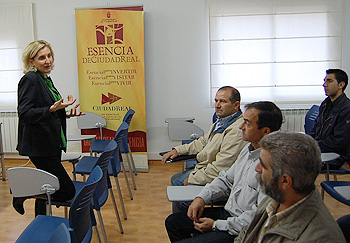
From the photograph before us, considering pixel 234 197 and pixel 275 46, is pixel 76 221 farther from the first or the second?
pixel 275 46

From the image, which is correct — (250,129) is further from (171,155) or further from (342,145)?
(342,145)

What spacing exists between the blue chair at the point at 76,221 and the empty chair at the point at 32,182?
18 centimetres

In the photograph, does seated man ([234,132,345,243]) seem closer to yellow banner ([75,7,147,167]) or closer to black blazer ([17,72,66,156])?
black blazer ([17,72,66,156])

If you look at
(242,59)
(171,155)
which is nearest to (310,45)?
(242,59)

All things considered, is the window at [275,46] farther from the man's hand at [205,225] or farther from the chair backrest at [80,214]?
the chair backrest at [80,214]

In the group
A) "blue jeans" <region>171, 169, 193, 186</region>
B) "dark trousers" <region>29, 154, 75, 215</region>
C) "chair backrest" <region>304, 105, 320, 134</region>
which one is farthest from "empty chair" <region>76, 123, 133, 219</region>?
"chair backrest" <region>304, 105, 320, 134</region>

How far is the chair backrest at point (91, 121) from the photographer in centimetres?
530

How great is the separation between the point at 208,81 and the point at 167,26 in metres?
1.00

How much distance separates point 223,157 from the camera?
279 cm

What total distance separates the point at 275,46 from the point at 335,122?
2012mm

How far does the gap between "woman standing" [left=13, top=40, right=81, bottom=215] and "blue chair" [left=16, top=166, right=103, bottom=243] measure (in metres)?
0.33

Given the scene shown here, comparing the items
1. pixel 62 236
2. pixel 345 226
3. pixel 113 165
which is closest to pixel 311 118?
pixel 113 165

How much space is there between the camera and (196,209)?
2.22 metres

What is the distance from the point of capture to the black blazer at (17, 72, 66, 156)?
265cm
